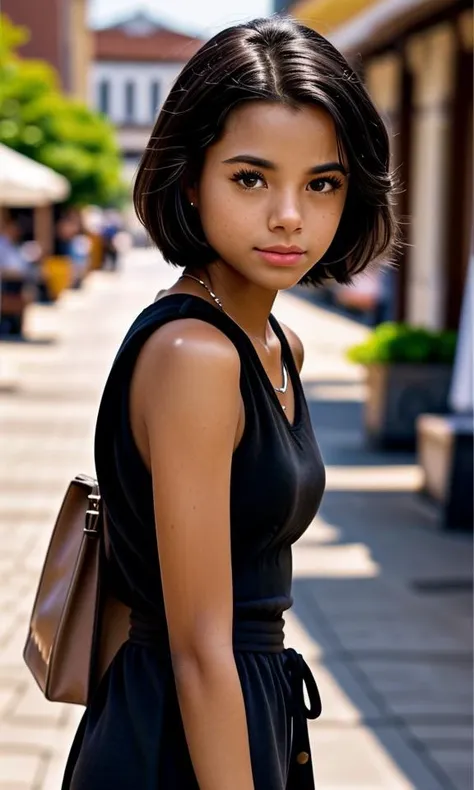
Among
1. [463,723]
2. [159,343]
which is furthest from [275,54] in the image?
[463,723]

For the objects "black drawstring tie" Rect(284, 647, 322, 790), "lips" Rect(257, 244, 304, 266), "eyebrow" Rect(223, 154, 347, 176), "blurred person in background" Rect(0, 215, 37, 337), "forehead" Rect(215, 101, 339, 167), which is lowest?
"blurred person in background" Rect(0, 215, 37, 337)

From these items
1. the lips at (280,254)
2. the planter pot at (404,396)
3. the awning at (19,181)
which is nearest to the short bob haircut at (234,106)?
the lips at (280,254)

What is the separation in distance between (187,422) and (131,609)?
36cm

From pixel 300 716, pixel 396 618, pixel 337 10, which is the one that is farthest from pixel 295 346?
pixel 337 10

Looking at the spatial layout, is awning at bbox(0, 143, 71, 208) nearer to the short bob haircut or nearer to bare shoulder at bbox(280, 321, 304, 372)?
bare shoulder at bbox(280, 321, 304, 372)

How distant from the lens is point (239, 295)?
1.86m

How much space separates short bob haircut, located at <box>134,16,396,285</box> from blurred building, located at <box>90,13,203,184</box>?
10680cm

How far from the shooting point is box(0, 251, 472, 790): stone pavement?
4645 mm

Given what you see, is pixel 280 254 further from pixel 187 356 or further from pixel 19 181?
pixel 19 181

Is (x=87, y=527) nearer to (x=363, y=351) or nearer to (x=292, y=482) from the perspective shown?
(x=292, y=482)

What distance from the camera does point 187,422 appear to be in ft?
5.27

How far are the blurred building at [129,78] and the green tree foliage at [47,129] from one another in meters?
67.7

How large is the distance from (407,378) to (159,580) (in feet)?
29.6

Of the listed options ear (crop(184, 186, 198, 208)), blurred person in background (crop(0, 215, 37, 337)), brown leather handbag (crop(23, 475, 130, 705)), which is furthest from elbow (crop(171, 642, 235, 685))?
blurred person in background (crop(0, 215, 37, 337))
